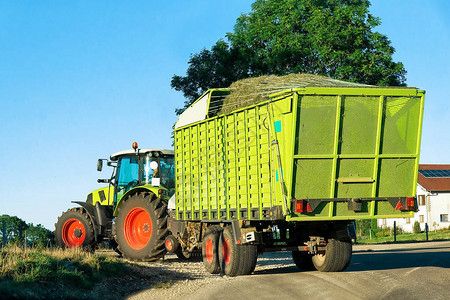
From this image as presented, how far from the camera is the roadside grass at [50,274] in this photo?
369 inches

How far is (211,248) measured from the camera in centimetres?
1420

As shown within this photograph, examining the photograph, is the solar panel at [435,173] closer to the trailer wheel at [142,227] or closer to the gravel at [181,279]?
the gravel at [181,279]

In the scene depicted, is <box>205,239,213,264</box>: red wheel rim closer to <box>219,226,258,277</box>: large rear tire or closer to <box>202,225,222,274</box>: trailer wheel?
<box>202,225,222,274</box>: trailer wheel

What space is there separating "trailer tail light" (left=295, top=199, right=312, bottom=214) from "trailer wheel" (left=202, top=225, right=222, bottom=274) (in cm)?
280

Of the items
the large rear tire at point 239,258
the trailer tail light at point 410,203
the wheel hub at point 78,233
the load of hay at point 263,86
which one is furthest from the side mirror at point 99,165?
the trailer tail light at point 410,203

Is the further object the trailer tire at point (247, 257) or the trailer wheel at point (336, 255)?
the trailer wheel at point (336, 255)

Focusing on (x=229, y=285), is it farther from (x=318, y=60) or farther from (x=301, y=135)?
(x=318, y=60)

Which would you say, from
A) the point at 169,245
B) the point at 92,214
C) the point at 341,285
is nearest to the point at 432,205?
the point at 92,214

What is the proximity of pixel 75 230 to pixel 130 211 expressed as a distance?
2.60 metres

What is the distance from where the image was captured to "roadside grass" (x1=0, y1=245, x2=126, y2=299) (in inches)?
369

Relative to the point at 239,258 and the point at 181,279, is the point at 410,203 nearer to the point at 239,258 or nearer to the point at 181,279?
the point at 239,258

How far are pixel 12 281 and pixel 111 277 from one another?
8.33ft

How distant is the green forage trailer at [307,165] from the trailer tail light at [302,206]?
18mm

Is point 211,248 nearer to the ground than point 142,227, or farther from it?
nearer to the ground
